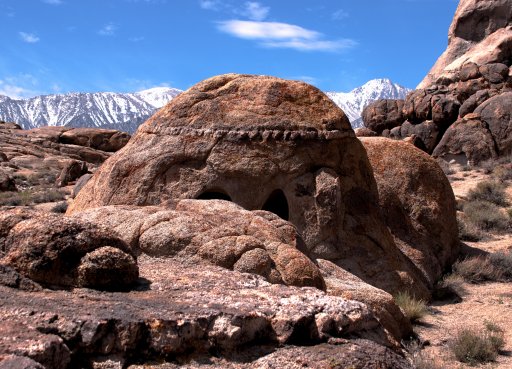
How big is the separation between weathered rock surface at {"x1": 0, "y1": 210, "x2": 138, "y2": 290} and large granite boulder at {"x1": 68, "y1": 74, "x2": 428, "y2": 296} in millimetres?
4252

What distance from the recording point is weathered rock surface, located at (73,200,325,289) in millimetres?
5297

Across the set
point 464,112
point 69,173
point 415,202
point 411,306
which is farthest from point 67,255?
point 464,112

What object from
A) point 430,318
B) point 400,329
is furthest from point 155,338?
point 430,318

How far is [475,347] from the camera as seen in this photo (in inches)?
276

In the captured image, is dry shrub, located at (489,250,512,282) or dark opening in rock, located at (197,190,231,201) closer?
dark opening in rock, located at (197,190,231,201)

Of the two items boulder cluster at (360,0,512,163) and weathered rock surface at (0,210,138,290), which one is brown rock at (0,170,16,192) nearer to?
boulder cluster at (360,0,512,163)

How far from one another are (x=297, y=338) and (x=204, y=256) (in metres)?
1.82

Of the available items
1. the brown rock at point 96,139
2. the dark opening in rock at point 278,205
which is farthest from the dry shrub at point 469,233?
the brown rock at point 96,139

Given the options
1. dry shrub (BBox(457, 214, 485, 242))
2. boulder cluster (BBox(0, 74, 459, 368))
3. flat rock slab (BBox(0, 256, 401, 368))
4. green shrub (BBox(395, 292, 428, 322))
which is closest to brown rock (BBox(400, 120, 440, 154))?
dry shrub (BBox(457, 214, 485, 242))

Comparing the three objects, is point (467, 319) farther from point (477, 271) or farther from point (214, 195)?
point (214, 195)

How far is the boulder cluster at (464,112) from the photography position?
1027 inches

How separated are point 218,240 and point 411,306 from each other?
3.88m

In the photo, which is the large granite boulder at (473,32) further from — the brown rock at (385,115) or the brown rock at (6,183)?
the brown rock at (6,183)

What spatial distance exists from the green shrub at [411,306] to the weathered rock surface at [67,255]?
482cm
